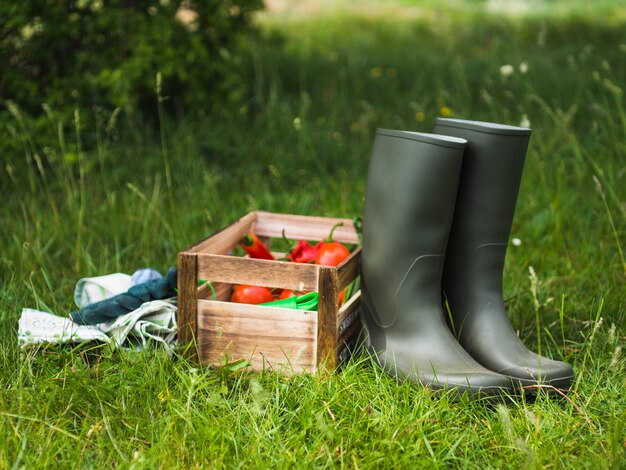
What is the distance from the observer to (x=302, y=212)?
3.34 metres

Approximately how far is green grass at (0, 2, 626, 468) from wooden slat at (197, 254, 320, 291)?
0.24 meters

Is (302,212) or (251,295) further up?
(251,295)

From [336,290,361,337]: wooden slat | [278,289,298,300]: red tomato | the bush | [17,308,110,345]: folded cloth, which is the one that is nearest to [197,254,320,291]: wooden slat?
[336,290,361,337]: wooden slat

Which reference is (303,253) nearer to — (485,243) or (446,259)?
(446,259)

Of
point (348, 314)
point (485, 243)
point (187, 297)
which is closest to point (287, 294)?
point (348, 314)

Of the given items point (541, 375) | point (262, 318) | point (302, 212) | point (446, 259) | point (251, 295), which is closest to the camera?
point (541, 375)

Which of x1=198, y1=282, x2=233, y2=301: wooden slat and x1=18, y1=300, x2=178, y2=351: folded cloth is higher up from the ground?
x1=198, y1=282, x2=233, y2=301: wooden slat

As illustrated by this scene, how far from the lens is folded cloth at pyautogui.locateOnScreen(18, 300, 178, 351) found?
2115 mm

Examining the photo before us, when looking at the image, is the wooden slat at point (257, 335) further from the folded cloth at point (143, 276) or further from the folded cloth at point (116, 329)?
the folded cloth at point (143, 276)

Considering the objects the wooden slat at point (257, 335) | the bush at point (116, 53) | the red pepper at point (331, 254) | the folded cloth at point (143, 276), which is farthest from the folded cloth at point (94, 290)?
the bush at point (116, 53)

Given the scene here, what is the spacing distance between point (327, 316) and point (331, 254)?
15.0 inches

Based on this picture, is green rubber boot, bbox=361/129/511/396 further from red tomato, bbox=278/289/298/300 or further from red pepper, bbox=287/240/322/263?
red pepper, bbox=287/240/322/263

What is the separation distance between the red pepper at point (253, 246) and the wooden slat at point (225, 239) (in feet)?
0.10

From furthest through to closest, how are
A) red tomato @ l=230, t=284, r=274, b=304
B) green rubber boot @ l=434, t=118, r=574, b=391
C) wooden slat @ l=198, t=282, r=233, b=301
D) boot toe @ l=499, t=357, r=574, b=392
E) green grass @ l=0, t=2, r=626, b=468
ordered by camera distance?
1. red tomato @ l=230, t=284, r=274, b=304
2. wooden slat @ l=198, t=282, r=233, b=301
3. green rubber boot @ l=434, t=118, r=574, b=391
4. boot toe @ l=499, t=357, r=574, b=392
5. green grass @ l=0, t=2, r=626, b=468
